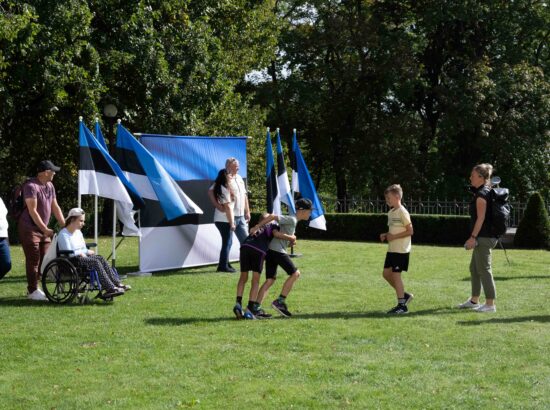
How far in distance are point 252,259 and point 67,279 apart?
2672 millimetres

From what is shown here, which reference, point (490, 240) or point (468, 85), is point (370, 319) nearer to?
point (490, 240)

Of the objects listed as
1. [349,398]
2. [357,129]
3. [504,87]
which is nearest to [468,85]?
[504,87]

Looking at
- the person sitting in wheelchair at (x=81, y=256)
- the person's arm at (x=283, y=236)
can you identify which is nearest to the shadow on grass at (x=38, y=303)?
the person sitting in wheelchair at (x=81, y=256)

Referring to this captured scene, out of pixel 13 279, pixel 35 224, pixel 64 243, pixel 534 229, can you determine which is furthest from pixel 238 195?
pixel 534 229

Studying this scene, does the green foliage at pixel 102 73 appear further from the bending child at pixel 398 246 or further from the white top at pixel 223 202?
the bending child at pixel 398 246

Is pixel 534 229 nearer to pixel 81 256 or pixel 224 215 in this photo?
pixel 224 215

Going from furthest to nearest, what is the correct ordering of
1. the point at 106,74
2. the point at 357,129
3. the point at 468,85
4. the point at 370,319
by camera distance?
the point at 357,129 < the point at 468,85 < the point at 106,74 < the point at 370,319

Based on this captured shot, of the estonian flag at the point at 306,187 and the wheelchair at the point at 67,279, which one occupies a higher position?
the estonian flag at the point at 306,187

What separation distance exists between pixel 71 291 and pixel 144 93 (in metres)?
15.7

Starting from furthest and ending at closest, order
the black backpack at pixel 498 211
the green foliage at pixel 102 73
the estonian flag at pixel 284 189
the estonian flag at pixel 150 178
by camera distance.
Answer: the green foliage at pixel 102 73, the estonian flag at pixel 284 189, the estonian flag at pixel 150 178, the black backpack at pixel 498 211

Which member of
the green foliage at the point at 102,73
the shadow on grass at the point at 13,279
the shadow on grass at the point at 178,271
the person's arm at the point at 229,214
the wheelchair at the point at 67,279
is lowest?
the shadow on grass at the point at 13,279

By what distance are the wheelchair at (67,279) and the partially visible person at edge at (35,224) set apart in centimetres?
40

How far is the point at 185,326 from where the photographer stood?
9.42m

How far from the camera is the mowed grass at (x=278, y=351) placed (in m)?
6.44
